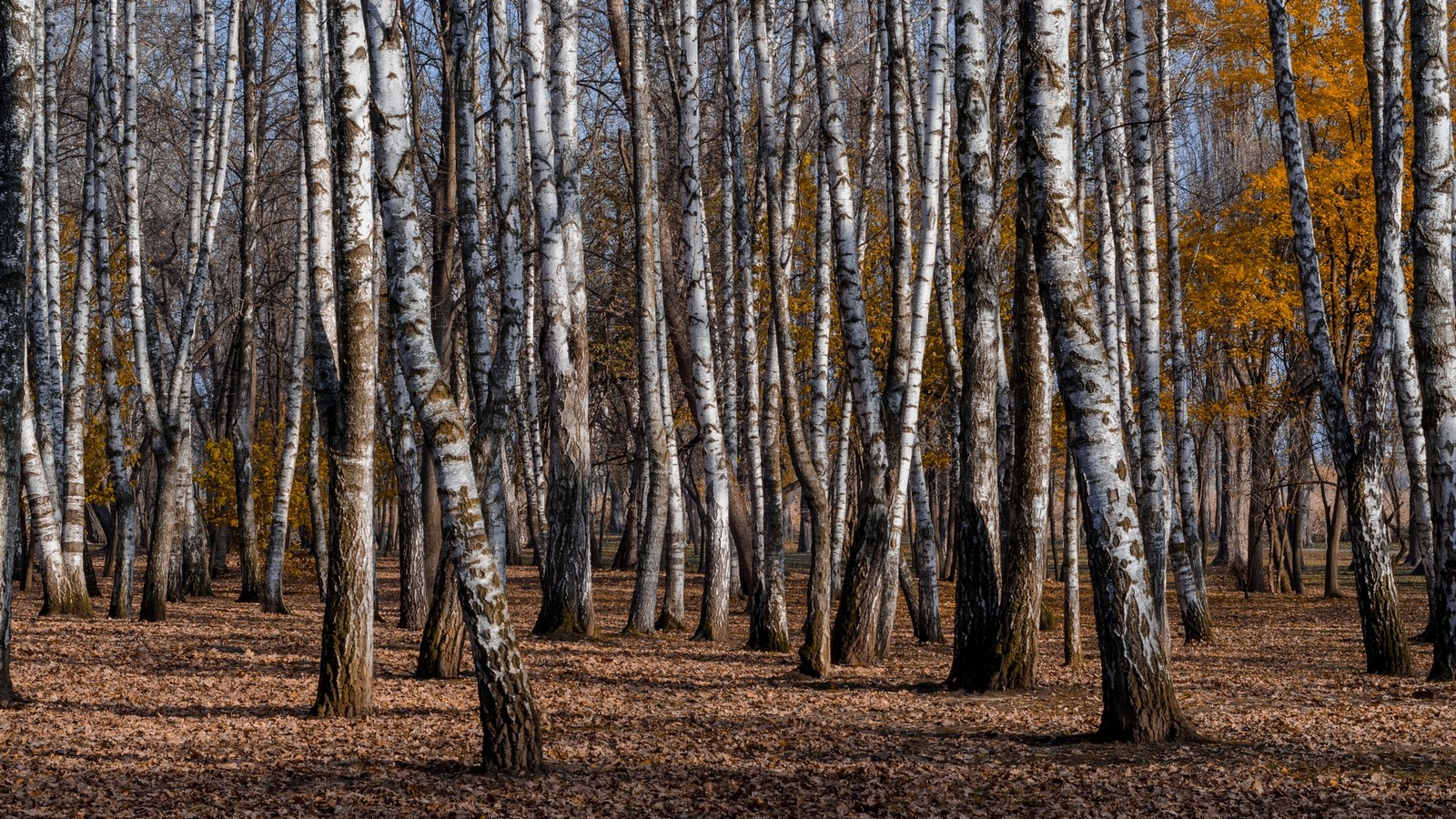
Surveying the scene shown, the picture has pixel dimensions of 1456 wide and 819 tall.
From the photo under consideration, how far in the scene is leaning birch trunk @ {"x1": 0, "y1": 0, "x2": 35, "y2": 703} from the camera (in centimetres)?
710

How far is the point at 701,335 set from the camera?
11203 millimetres

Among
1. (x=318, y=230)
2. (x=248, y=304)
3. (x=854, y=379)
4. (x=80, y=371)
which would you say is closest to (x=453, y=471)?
(x=318, y=230)

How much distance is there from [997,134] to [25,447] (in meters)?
10.00

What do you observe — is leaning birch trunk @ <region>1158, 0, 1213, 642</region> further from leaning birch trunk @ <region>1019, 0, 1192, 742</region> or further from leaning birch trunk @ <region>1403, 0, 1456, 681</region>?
leaning birch trunk @ <region>1019, 0, 1192, 742</region>

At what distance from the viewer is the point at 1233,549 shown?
26.5 m

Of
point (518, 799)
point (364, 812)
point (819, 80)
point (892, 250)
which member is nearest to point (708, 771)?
point (518, 799)

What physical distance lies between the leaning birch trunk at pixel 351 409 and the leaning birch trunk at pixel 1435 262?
23.6ft

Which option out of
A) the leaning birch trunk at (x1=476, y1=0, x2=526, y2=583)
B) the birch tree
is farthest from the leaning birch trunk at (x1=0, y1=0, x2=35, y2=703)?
the birch tree

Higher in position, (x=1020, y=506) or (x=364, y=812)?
(x=1020, y=506)

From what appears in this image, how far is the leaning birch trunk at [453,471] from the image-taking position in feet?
18.8

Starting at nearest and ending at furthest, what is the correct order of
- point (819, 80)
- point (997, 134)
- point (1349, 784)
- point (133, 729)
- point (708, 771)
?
point (1349, 784), point (708, 771), point (133, 729), point (819, 80), point (997, 134)

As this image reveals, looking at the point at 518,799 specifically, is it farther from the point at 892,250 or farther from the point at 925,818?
the point at 892,250

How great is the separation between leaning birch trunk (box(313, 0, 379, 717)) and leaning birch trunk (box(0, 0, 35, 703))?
1919 mm

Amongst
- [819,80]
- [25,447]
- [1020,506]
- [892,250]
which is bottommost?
[1020,506]
